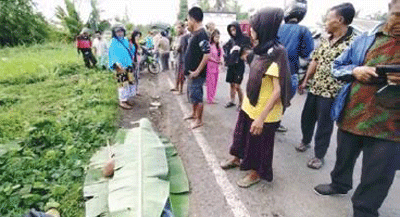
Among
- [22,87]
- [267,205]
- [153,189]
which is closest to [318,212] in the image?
[267,205]

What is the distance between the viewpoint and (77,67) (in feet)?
37.2

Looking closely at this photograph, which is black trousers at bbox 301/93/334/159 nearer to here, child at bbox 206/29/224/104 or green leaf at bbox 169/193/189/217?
green leaf at bbox 169/193/189/217

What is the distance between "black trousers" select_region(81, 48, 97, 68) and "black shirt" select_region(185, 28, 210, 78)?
7776 mm

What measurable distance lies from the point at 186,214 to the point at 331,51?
98.4 inches

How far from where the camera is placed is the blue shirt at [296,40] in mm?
3877

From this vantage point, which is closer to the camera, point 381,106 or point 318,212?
point 381,106

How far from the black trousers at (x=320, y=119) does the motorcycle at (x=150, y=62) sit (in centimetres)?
828

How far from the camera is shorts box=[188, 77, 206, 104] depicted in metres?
4.81

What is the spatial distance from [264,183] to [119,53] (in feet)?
13.9

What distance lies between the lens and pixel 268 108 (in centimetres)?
279

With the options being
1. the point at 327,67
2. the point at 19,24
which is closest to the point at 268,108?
the point at 327,67

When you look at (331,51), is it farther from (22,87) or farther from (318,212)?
(22,87)

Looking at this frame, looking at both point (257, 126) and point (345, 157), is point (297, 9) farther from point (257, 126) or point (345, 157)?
point (345, 157)

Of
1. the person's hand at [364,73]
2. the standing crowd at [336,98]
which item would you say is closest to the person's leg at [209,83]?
the standing crowd at [336,98]
